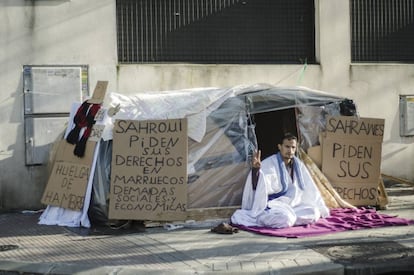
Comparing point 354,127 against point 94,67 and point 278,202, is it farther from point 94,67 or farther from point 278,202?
point 94,67

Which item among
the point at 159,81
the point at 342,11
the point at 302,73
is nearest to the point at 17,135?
the point at 159,81

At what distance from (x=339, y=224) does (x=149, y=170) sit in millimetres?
2758

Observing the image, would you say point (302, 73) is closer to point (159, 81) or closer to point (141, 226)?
point (159, 81)

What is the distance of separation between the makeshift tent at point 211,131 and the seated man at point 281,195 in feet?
1.17

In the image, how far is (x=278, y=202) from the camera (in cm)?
794

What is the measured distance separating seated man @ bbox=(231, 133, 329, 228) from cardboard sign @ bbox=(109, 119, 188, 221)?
93cm

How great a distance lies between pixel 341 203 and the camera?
28.5 feet

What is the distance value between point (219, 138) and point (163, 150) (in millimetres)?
858

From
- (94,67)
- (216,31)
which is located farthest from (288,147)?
(94,67)

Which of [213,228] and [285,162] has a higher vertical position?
[285,162]

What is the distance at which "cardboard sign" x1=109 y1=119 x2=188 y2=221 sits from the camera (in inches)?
310

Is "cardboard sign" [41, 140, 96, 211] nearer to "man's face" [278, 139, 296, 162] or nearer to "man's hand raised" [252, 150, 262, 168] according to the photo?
"man's hand raised" [252, 150, 262, 168]

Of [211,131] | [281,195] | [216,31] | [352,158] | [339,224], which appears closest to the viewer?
[339,224]

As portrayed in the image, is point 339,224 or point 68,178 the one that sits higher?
point 68,178
